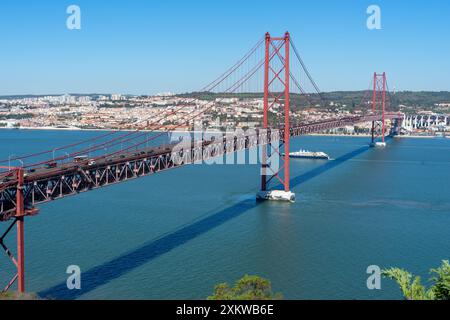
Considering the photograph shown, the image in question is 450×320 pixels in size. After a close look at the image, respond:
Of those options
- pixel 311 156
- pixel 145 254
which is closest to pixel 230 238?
pixel 145 254

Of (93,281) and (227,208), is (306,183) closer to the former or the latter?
(227,208)

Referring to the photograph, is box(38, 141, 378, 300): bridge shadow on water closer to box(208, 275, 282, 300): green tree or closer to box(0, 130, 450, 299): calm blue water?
box(0, 130, 450, 299): calm blue water

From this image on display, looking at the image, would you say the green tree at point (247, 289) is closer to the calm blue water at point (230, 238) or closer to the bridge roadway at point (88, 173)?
the calm blue water at point (230, 238)

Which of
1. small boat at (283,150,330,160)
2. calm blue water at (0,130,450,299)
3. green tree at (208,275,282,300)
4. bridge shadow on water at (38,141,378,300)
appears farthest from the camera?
small boat at (283,150,330,160)

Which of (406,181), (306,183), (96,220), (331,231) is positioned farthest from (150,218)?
(406,181)

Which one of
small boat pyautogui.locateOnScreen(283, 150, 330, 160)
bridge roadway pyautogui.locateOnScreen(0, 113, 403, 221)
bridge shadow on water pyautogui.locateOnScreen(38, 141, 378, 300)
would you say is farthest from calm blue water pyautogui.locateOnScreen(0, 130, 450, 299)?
small boat pyautogui.locateOnScreen(283, 150, 330, 160)

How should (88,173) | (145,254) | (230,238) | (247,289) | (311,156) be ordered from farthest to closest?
(311,156) → (230,238) → (145,254) → (88,173) → (247,289)

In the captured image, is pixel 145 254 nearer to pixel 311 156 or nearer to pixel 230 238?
pixel 230 238
